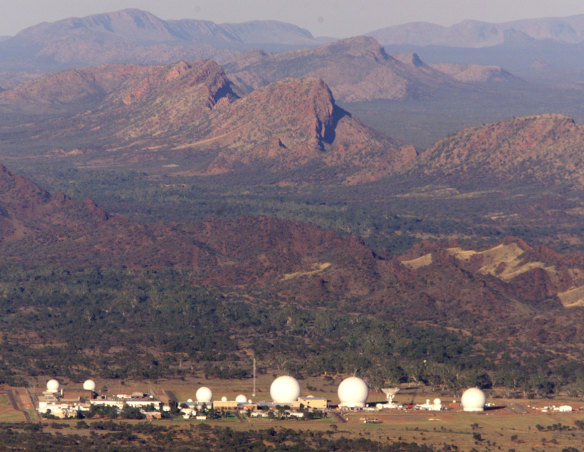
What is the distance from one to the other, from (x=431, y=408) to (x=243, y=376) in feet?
89.9

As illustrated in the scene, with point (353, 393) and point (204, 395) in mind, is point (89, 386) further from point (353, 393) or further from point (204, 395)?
point (353, 393)

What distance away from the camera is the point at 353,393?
14550 centimetres

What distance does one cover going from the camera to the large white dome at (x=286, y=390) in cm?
14475

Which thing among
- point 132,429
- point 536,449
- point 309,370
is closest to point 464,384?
point 309,370

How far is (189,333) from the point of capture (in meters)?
192

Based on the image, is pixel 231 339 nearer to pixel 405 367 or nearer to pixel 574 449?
pixel 405 367

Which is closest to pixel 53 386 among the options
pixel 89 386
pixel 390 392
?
pixel 89 386

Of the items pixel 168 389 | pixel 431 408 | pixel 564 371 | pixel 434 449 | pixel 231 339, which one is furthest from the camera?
pixel 231 339

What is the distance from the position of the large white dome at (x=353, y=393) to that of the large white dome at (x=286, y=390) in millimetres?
4963

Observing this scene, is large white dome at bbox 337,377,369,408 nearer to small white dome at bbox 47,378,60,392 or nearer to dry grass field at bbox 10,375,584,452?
A: dry grass field at bbox 10,375,584,452

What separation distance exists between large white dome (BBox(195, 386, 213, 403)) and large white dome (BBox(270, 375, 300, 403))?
698cm

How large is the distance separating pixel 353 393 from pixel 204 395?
16.0 meters

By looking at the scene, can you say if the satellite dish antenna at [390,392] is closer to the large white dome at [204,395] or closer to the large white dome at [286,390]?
the large white dome at [286,390]

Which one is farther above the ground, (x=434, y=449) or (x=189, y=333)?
(x=189, y=333)
